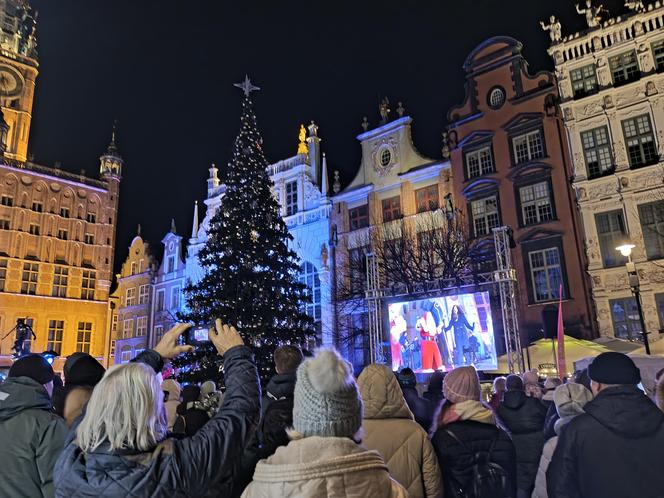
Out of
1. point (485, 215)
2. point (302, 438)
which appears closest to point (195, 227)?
point (485, 215)

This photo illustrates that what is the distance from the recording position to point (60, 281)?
44.8 meters

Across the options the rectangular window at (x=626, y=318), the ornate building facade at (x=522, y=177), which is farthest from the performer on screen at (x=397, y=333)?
the rectangular window at (x=626, y=318)

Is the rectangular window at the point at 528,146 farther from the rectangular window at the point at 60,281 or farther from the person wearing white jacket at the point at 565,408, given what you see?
the rectangular window at the point at 60,281

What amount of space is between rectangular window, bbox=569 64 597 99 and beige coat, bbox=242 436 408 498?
24.7 metres

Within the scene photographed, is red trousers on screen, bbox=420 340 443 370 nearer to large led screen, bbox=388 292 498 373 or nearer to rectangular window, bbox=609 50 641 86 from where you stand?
large led screen, bbox=388 292 498 373

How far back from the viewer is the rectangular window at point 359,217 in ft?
97.1

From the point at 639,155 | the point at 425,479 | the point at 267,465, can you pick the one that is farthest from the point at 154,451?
the point at 639,155

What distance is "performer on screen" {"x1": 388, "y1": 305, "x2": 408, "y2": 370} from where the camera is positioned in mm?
20609

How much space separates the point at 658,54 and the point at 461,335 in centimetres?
1452

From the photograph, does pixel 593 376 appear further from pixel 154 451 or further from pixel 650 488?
pixel 154 451

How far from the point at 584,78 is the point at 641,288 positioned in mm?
9727

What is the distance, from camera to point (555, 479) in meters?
3.33

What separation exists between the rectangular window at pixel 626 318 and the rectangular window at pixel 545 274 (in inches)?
90.8

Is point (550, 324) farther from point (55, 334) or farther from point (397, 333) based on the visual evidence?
point (55, 334)
